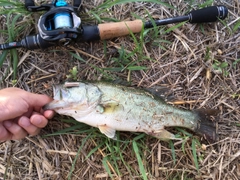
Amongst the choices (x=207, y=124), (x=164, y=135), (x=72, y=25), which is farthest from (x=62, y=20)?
(x=207, y=124)

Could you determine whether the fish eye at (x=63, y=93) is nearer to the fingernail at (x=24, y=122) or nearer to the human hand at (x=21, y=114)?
the human hand at (x=21, y=114)

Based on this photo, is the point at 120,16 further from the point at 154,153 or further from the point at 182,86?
the point at 154,153

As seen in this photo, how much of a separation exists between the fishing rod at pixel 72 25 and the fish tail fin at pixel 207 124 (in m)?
1.09

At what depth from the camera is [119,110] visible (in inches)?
127

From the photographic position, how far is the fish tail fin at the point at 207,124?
351 centimetres

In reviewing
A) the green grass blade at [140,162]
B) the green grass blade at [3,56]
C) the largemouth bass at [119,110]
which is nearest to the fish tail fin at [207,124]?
the largemouth bass at [119,110]

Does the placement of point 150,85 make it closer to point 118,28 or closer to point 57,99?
point 118,28

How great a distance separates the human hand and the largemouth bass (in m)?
0.14

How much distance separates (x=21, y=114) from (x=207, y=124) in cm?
203

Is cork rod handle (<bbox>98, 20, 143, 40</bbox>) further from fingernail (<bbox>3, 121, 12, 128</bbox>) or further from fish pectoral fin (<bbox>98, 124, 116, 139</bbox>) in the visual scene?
fingernail (<bbox>3, 121, 12, 128</bbox>)

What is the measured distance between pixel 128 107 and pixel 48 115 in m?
0.84

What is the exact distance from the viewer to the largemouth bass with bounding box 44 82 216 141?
3125mm

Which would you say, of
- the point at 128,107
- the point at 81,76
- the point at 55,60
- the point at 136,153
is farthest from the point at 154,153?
the point at 55,60

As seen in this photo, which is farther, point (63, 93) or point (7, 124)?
point (7, 124)
